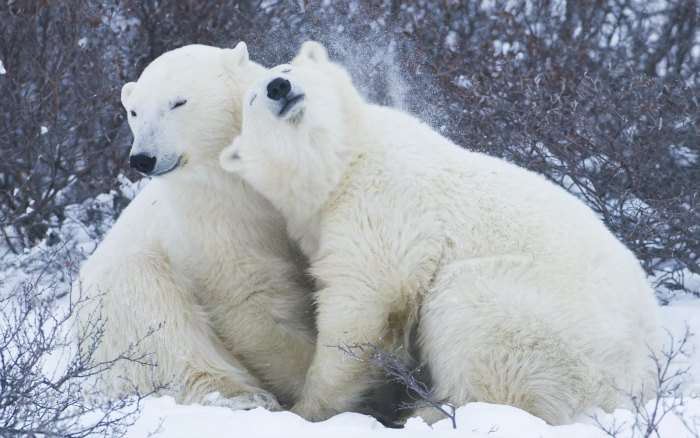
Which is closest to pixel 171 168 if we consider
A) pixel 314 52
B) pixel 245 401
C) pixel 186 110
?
pixel 186 110

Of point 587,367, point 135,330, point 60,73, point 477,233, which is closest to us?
point 587,367

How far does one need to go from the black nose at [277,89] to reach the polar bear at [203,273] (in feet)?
1.12

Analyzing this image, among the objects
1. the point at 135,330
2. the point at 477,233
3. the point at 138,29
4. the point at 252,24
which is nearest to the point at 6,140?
the point at 138,29

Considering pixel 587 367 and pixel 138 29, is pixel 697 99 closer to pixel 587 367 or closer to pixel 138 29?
pixel 587 367

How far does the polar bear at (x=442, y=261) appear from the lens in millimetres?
3250

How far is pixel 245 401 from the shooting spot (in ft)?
12.0

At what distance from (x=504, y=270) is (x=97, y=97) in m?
3.86

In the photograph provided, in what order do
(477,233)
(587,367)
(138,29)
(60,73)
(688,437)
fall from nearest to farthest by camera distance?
(688,437)
(587,367)
(477,233)
(60,73)
(138,29)

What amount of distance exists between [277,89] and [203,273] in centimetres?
77

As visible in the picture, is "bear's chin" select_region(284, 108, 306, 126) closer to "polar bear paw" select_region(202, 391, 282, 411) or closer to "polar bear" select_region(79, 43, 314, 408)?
"polar bear" select_region(79, 43, 314, 408)

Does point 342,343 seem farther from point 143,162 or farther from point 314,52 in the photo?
point 314,52

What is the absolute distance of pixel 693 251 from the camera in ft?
17.7

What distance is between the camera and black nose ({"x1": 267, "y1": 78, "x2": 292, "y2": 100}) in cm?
351

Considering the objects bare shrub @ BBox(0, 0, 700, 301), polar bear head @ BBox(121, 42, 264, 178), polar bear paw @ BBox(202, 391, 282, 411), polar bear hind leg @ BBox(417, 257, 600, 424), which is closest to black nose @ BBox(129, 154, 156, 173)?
polar bear head @ BBox(121, 42, 264, 178)
